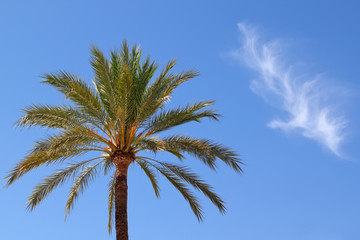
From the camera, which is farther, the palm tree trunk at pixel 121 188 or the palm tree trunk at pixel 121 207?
the palm tree trunk at pixel 121 188

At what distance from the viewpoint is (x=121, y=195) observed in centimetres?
1484

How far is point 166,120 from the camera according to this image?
1495 cm

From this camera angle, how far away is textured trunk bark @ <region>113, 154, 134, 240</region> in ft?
47.0

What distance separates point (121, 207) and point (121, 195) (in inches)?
15.5

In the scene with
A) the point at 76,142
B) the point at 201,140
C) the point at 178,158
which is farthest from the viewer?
the point at 178,158

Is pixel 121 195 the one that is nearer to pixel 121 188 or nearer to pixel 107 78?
pixel 121 188

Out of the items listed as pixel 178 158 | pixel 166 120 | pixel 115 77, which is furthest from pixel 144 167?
pixel 115 77

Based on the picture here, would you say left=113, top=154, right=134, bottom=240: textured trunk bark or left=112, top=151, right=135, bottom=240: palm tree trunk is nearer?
left=113, top=154, right=134, bottom=240: textured trunk bark

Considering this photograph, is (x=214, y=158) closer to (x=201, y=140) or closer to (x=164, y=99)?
(x=201, y=140)

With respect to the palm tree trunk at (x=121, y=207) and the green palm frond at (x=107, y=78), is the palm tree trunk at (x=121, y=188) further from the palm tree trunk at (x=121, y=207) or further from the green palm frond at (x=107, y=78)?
the green palm frond at (x=107, y=78)

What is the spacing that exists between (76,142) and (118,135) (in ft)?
5.01

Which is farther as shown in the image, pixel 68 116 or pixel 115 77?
pixel 115 77

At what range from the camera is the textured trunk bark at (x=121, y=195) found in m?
14.3

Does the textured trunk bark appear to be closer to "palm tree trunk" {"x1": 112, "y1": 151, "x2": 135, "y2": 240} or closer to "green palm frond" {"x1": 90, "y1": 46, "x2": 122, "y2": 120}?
"palm tree trunk" {"x1": 112, "y1": 151, "x2": 135, "y2": 240}
